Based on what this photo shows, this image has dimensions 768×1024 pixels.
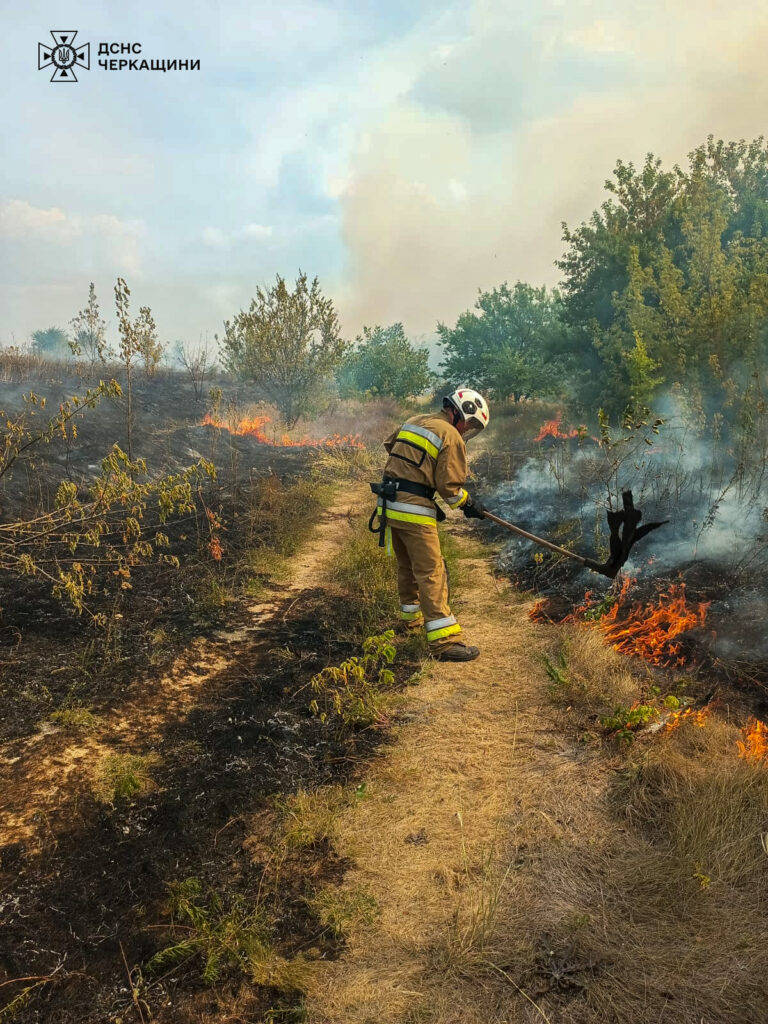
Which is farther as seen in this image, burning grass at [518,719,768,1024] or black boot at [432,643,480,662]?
black boot at [432,643,480,662]

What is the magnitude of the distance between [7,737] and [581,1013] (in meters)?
3.32

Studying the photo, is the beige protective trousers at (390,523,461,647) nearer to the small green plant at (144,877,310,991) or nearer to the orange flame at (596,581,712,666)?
the orange flame at (596,581,712,666)

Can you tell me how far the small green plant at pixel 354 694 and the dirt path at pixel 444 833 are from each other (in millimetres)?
241

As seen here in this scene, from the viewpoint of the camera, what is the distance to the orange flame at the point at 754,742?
2.98m

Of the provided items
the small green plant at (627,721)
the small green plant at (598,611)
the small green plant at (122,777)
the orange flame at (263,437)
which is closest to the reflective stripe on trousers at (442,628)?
the small green plant at (598,611)

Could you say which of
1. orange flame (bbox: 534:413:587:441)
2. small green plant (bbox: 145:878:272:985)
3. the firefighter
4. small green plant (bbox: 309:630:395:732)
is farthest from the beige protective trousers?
orange flame (bbox: 534:413:587:441)

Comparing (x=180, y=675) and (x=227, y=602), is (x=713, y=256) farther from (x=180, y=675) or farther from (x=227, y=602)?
(x=180, y=675)

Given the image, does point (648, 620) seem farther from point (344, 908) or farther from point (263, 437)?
point (263, 437)

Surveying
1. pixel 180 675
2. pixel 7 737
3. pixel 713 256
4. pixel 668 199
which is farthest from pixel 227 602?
pixel 668 199

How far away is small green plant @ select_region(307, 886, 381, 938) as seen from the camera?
2.39m

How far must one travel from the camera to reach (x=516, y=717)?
3.87 m

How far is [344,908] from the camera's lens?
2.46 meters

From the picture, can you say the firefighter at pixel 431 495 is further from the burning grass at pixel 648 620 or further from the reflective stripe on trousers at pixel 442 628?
the burning grass at pixel 648 620

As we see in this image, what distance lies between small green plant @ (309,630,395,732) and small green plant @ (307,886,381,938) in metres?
1.12
